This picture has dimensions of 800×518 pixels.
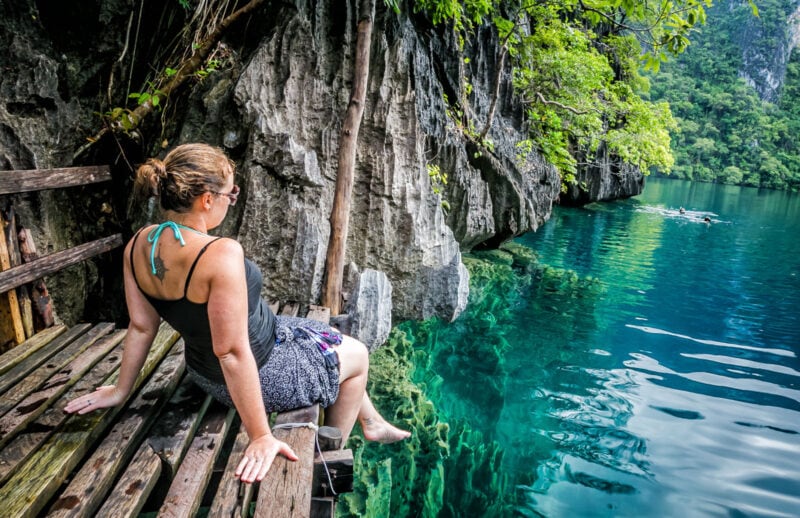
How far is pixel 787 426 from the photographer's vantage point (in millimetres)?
5324

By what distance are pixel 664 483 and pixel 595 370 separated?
2.31 meters

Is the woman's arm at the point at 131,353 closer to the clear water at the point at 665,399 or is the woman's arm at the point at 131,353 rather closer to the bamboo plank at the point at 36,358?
the bamboo plank at the point at 36,358

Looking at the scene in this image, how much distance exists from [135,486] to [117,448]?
274mm

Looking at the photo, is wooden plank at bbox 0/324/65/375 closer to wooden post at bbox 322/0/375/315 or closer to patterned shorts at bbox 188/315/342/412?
patterned shorts at bbox 188/315/342/412

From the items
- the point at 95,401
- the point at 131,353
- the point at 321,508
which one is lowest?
the point at 321,508

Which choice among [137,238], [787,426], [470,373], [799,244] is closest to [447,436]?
[470,373]

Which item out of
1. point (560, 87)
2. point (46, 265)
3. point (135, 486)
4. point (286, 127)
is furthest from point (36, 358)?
point (560, 87)

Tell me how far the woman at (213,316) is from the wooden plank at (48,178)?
6.04 feet

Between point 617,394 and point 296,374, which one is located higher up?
point 296,374

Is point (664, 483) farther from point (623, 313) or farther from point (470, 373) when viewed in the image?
point (623, 313)

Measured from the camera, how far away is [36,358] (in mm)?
3021

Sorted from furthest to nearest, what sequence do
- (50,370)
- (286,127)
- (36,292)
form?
(286,127), (36,292), (50,370)

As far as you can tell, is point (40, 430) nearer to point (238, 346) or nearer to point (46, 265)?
point (238, 346)

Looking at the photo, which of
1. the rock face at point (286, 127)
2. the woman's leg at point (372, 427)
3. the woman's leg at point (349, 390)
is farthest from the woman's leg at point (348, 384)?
the rock face at point (286, 127)
